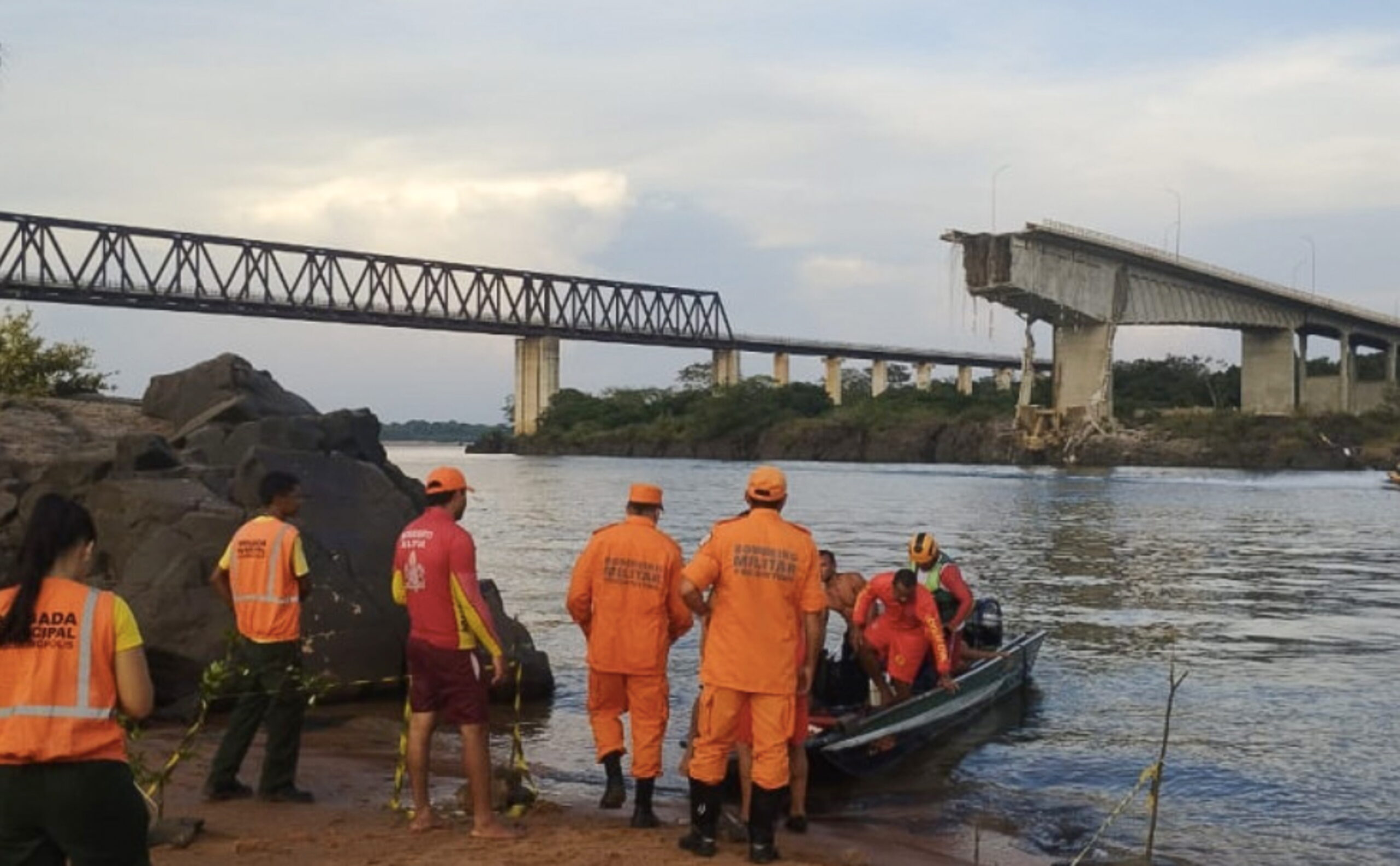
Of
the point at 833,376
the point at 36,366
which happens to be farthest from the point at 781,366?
the point at 36,366

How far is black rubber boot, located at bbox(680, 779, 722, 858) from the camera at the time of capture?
790cm

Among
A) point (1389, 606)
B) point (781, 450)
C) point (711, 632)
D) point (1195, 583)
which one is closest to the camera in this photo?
point (711, 632)

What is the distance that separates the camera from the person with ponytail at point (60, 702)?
4.66m

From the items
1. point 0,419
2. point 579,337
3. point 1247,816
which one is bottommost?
point 1247,816

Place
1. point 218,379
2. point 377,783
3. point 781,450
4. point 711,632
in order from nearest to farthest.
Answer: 1. point 711,632
2. point 377,783
3. point 218,379
4. point 781,450

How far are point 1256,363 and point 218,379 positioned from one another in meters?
95.0

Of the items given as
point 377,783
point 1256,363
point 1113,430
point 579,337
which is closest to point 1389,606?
point 377,783

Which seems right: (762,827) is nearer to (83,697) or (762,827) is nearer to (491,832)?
(491,832)

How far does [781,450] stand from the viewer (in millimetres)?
126312

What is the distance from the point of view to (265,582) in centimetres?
860

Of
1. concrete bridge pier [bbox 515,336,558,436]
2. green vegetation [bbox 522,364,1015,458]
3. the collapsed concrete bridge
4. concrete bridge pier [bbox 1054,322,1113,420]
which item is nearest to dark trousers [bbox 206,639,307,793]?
the collapsed concrete bridge

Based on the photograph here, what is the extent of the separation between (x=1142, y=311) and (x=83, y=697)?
87.8 m

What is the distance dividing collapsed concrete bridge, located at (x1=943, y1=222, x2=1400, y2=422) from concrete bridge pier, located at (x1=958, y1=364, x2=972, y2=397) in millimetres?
57639

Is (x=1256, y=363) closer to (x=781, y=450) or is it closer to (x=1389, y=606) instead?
(x=781, y=450)
